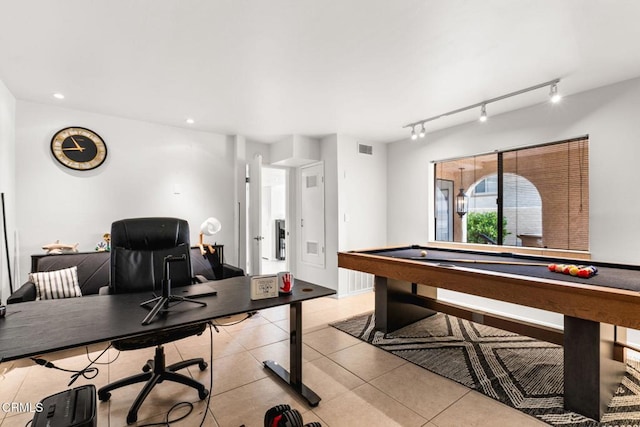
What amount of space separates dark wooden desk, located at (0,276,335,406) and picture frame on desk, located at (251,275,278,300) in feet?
0.12

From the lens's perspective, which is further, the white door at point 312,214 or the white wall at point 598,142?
the white door at point 312,214

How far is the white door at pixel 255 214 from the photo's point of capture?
4102mm

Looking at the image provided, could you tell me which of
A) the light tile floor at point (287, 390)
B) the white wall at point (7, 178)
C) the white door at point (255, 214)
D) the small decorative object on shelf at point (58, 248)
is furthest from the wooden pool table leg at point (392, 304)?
the white wall at point (7, 178)

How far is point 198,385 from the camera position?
1995mm

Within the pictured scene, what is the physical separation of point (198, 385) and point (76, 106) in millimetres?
3392

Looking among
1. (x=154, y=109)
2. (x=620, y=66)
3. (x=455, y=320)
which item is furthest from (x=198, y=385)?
(x=620, y=66)

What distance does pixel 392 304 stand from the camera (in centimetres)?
308

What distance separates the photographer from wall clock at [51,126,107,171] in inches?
133

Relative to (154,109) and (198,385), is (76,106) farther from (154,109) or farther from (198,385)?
(198,385)

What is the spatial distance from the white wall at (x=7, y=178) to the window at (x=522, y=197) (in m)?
5.19

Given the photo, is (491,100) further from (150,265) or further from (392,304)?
(150,265)

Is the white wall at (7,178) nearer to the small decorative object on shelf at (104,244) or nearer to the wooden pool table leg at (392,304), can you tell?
the small decorative object on shelf at (104,244)

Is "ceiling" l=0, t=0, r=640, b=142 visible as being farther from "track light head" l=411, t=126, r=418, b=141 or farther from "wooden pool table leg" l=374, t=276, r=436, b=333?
"wooden pool table leg" l=374, t=276, r=436, b=333

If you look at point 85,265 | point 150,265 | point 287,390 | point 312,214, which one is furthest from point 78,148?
point 287,390
